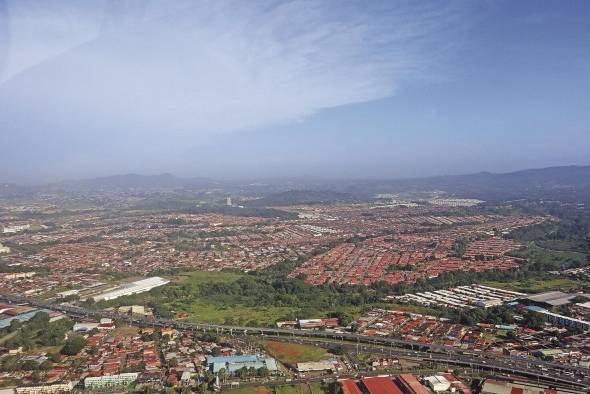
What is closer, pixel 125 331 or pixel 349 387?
pixel 349 387

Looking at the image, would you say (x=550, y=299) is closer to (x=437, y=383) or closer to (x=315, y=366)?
(x=437, y=383)

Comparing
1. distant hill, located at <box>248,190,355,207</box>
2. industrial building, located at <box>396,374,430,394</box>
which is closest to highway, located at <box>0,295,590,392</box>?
industrial building, located at <box>396,374,430,394</box>

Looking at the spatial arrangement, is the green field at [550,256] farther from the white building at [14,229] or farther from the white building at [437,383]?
the white building at [14,229]

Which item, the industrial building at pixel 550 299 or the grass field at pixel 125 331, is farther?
the industrial building at pixel 550 299

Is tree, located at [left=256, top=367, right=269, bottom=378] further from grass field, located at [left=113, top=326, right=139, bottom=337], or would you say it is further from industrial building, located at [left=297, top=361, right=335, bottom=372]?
grass field, located at [left=113, top=326, right=139, bottom=337]

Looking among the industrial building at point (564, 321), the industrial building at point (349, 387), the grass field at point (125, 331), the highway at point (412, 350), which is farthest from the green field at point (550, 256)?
the grass field at point (125, 331)

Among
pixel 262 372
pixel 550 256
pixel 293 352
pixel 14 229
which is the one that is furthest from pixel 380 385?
pixel 14 229
